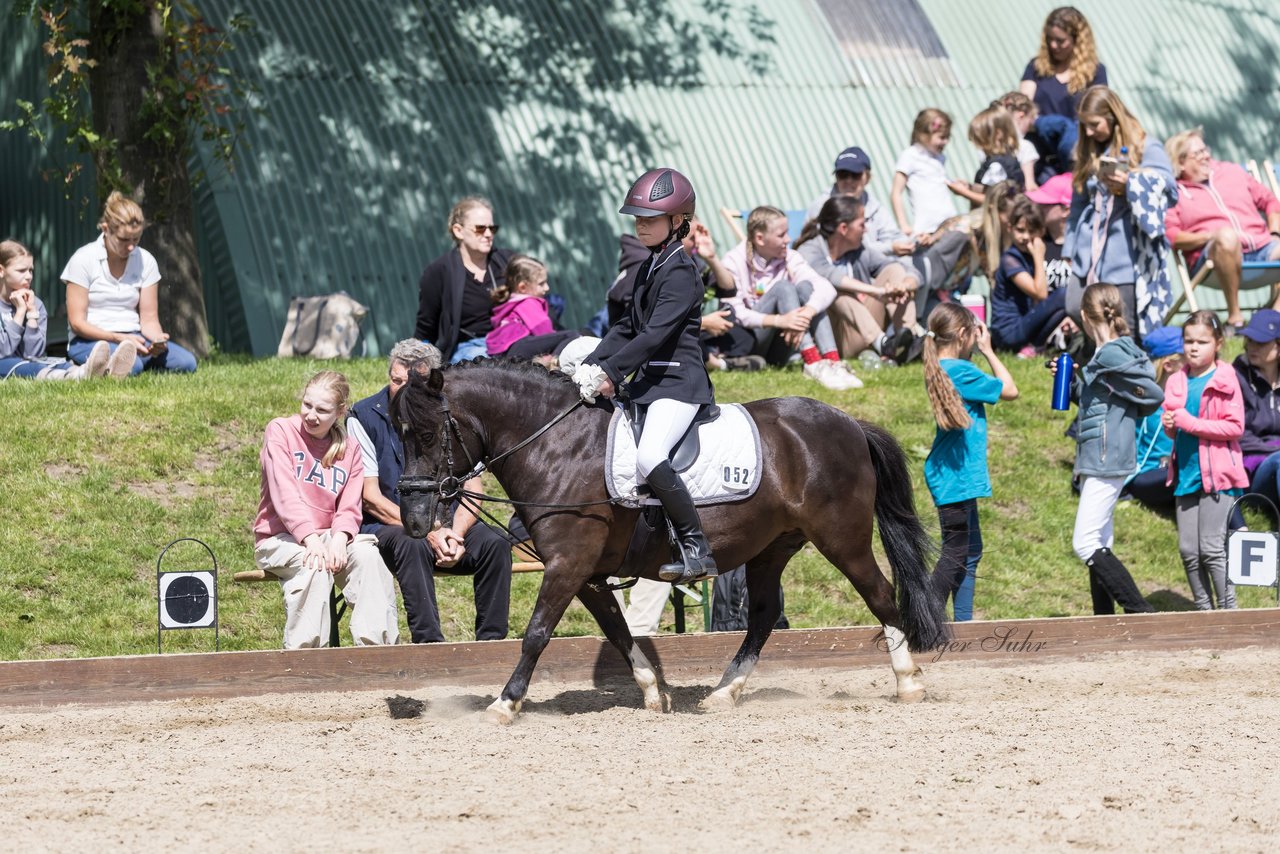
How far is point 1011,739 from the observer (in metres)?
6.57

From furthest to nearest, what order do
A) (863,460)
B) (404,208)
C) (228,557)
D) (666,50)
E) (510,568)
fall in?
(666,50)
(404,208)
(228,557)
(510,568)
(863,460)

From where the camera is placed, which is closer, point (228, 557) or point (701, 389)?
point (701, 389)

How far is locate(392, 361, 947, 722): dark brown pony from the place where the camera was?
7.04 meters

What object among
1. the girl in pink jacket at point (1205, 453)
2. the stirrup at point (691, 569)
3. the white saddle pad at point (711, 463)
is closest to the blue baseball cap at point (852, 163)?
the girl in pink jacket at point (1205, 453)

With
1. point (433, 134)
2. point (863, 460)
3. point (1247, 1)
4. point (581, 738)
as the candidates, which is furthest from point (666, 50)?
point (581, 738)

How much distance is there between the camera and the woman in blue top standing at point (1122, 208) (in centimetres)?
1149

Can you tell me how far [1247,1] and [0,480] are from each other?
15.3 metres

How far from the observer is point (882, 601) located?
783 centimetres

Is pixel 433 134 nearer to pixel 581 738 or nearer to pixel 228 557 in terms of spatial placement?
pixel 228 557

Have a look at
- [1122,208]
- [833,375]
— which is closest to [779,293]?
[833,375]

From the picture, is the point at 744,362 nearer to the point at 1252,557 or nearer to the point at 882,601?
the point at 1252,557

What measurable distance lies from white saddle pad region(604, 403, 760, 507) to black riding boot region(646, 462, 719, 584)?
9 centimetres

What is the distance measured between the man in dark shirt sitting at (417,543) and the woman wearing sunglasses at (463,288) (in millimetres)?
1615

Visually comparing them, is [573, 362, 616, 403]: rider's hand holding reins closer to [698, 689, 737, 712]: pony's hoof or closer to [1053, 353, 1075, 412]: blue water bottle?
[698, 689, 737, 712]: pony's hoof
